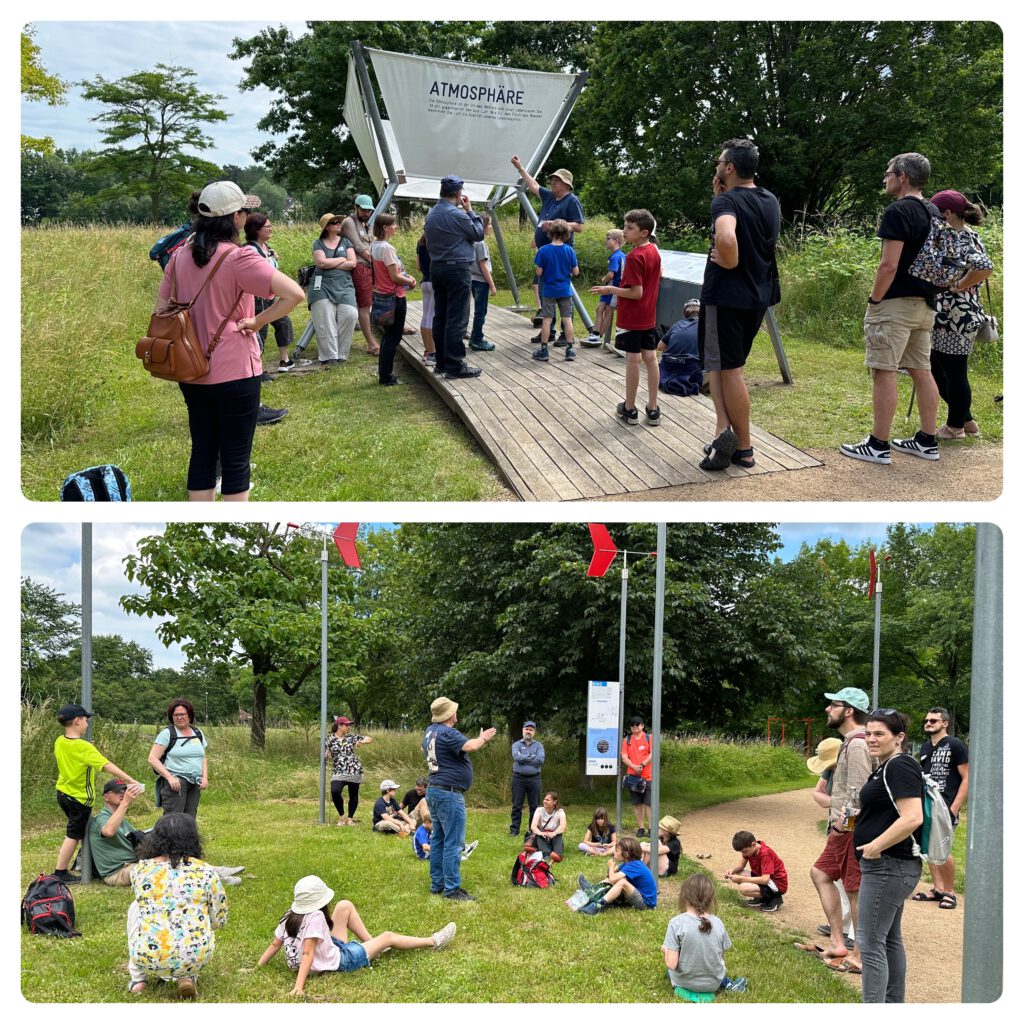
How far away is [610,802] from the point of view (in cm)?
1161

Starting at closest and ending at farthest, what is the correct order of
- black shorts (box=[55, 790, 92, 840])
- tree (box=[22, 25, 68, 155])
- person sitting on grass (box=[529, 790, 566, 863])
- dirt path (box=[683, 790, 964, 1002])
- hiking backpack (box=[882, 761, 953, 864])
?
hiking backpack (box=[882, 761, 953, 864]) → dirt path (box=[683, 790, 964, 1002]) → black shorts (box=[55, 790, 92, 840]) → person sitting on grass (box=[529, 790, 566, 863]) → tree (box=[22, 25, 68, 155])

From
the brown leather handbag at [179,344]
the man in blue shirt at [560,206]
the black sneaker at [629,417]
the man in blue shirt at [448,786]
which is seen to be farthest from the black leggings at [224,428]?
the man in blue shirt at [560,206]

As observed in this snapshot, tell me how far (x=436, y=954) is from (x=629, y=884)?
1.47 metres

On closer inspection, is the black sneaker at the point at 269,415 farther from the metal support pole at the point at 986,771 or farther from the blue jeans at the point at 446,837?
the metal support pole at the point at 986,771

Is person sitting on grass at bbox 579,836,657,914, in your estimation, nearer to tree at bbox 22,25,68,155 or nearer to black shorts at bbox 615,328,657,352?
black shorts at bbox 615,328,657,352

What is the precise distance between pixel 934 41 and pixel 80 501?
12.0m

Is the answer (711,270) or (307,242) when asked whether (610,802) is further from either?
(307,242)

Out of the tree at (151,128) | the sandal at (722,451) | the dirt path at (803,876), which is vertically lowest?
the dirt path at (803,876)

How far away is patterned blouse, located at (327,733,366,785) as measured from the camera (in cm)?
875

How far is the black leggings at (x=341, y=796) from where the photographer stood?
28.8ft

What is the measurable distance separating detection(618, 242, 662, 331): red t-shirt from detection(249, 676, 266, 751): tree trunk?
767 centimetres

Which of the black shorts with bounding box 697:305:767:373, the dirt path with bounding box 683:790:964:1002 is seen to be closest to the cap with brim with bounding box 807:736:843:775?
the dirt path with bounding box 683:790:964:1002

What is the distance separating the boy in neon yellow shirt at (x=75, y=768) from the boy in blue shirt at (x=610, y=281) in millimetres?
5425

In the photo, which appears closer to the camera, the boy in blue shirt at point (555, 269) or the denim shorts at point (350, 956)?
the denim shorts at point (350, 956)
